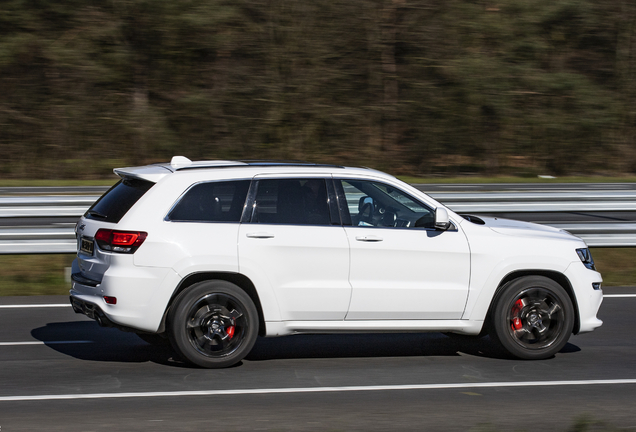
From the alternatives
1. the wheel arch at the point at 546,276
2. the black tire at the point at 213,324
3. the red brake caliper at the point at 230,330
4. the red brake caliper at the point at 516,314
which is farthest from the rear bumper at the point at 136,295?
the red brake caliper at the point at 516,314

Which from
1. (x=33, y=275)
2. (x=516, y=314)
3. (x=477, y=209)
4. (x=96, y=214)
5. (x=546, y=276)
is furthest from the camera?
(x=477, y=209)

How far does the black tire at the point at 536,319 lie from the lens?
7.02 m

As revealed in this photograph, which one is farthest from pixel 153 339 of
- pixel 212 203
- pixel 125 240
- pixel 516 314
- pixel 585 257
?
pixel 585 257

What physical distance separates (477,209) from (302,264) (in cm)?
535

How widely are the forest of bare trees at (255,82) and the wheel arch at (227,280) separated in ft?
59.1

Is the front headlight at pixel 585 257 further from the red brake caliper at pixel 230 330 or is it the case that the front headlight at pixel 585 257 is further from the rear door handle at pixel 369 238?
the red brake caliper at pixel 230 330

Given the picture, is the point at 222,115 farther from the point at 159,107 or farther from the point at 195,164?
the point at 195,164

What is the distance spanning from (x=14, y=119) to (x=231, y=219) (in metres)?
21.1

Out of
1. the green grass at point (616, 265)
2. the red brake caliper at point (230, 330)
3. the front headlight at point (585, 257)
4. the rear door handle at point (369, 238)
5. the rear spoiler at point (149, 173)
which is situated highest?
the rear spoiler at point (149, 173)

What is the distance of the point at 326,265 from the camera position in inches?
261

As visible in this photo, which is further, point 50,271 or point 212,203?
point 50,271

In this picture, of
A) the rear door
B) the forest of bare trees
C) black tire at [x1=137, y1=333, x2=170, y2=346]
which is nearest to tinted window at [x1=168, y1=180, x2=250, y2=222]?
the rear door

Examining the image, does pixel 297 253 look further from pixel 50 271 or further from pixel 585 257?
pixel 50 271

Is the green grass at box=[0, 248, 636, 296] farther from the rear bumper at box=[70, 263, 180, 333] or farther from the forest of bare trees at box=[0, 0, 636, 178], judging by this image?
the forest of bare trees at box=[0, 0, 636, 178]
